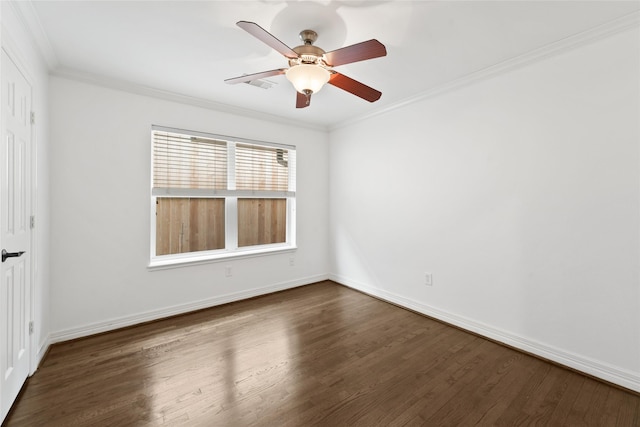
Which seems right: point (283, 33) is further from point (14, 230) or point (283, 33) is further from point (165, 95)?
point (14, 230)

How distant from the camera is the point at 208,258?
3430mm

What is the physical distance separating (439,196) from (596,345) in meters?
1.71

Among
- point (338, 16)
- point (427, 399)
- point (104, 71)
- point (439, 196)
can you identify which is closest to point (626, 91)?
point (439, 196)

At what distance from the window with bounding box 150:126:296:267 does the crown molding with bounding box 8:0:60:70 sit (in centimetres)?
94

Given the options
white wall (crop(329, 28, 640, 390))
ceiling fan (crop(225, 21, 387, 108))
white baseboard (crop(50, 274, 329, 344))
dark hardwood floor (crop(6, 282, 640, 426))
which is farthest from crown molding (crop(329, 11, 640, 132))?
white baseboard (crop(50, 274, 329, 344))

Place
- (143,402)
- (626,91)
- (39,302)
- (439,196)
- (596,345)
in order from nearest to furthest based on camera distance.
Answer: (143,402) → (626,91) → (596,345) → (39,302) → (439,196)

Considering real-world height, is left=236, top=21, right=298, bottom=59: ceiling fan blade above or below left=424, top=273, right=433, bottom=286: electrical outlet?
above

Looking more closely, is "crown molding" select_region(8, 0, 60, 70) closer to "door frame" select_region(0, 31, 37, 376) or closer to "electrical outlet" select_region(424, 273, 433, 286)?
"door frame" select_region(0, 31, 37, 376)

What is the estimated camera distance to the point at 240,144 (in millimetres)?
3777

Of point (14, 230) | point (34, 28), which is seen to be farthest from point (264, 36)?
point (14, 230)

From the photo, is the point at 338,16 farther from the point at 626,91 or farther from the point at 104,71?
the point at 104,71

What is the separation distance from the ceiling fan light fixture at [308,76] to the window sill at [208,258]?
2370 millimetres

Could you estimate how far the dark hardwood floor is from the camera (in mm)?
1699

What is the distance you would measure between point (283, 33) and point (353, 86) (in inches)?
25.3
